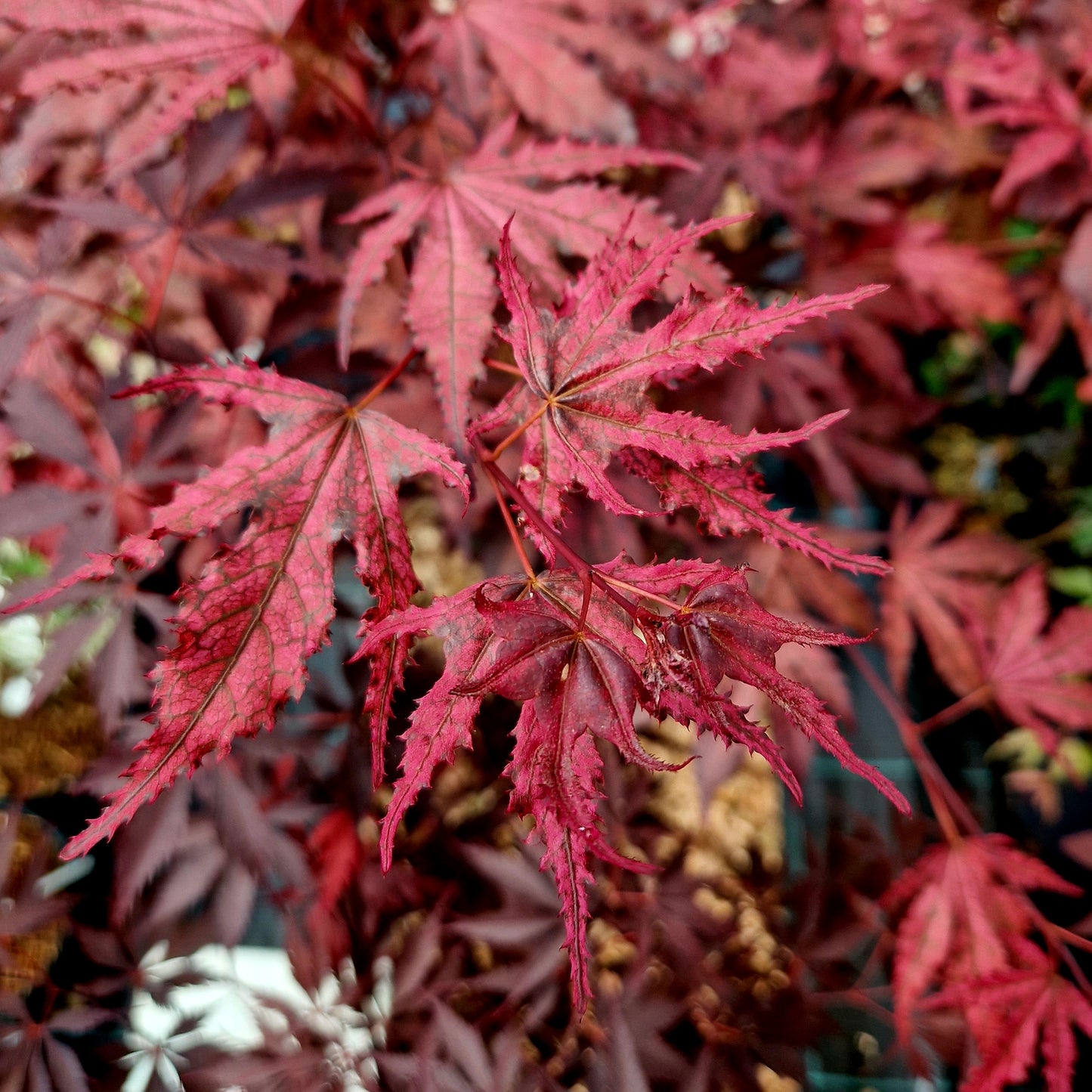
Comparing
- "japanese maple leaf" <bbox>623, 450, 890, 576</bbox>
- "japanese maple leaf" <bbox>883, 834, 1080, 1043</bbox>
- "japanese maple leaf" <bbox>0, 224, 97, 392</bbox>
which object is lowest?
"japanese maple leaf" <bbox>883, 834, 1080, 1043</bbox>

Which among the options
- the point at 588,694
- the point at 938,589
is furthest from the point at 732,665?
the point at 938,589

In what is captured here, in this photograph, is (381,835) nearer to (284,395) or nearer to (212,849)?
(284,395)

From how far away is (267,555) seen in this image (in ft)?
1.44

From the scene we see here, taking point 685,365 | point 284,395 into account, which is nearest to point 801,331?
point 685,365

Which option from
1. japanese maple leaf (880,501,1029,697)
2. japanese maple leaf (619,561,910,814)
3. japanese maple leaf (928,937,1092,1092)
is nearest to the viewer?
japanese maple leaf (619,561,910,814)

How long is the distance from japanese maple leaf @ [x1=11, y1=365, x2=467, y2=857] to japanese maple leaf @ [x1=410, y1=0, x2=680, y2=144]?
0.45 metres

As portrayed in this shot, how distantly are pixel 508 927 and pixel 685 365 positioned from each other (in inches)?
27.9

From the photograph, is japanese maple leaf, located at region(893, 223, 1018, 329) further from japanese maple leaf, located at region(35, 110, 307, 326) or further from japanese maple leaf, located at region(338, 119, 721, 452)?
japanese maple leaf, located at region(35, 110, 307, 326)

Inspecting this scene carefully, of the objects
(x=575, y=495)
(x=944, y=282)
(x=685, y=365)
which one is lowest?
(x=575, y=495)

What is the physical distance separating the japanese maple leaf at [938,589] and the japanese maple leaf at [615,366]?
0.67m

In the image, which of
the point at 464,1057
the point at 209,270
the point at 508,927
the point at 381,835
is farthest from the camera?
the point at 209,270

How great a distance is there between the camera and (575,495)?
2.66ft

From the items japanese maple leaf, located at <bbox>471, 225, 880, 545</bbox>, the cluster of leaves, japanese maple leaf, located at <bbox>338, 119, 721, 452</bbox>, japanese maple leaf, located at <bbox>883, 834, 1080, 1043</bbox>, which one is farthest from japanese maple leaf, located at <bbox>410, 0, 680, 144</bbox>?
japanese maple leaf, located at <bbox>883, 834, 1080, 1043</bbox>

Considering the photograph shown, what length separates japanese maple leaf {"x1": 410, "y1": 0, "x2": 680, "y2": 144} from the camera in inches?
29.1
